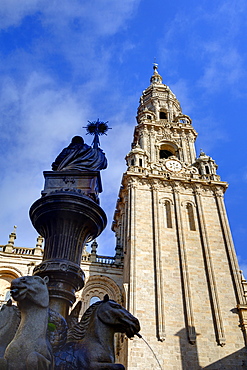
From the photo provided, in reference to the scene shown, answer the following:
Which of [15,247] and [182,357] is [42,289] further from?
[15,247]

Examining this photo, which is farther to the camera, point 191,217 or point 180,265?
point 191,217

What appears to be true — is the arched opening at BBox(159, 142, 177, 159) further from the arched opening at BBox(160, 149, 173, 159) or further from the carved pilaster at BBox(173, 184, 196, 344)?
the carved pilaster at BBox(173, 184, 196, 344)

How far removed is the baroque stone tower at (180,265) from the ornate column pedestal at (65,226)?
12.0 metres

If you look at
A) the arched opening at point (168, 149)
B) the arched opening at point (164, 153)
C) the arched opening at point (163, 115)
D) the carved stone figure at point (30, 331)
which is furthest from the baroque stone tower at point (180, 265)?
the carved stone figure at point (30, 331)

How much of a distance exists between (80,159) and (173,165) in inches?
827

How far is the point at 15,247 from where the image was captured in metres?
23.3

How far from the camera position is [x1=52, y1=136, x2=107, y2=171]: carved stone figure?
24.2ft

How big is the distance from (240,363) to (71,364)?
15.8m

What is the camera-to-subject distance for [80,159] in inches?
295

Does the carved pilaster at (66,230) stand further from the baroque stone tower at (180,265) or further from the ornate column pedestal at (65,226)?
the baroque stone tower at (180,265)

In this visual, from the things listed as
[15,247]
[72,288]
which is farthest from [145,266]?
[72,288]

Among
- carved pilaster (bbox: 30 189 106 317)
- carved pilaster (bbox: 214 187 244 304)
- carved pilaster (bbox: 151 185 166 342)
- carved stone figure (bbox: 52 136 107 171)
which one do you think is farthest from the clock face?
carved pilaster (bbox: 30 189 106 317)

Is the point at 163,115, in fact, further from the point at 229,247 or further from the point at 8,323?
the point at 8,323

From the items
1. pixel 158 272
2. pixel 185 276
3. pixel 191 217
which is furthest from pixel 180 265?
pixel 191 217
